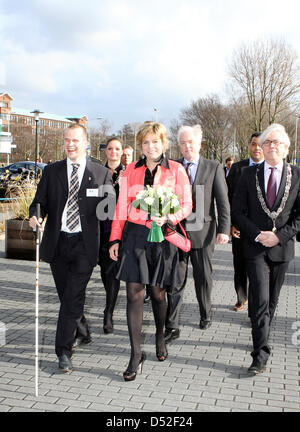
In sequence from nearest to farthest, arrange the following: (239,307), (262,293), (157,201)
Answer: (157,201), (262,293), (239,307)

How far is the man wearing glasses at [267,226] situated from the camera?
4.86 metres

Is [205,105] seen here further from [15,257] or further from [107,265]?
[107,265]

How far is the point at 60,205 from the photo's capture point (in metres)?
4.91

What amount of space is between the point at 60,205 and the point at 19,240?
19.2 feet

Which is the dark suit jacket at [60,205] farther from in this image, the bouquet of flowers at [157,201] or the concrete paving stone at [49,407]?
the concrete paving stone at [49,407]

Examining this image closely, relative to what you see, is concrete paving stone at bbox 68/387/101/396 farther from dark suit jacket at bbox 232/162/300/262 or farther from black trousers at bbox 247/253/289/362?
dark suit jacket at bbox 232/162/300/262

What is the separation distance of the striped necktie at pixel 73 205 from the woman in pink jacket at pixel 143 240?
0.37m

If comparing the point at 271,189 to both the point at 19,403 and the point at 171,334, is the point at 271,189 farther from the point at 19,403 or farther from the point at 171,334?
the point at 19,403

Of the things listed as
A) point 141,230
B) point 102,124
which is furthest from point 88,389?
point 102,124

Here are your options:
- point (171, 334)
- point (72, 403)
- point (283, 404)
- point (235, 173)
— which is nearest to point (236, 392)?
point (283, 404)

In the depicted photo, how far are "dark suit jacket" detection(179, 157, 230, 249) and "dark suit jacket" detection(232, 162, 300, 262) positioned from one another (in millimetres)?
735

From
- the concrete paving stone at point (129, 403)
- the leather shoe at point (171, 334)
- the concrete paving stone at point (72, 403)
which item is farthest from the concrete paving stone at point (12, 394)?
the leather shoe at point (171, 334)

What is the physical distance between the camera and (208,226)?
599 cm

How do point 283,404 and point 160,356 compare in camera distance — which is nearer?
point 283,404
